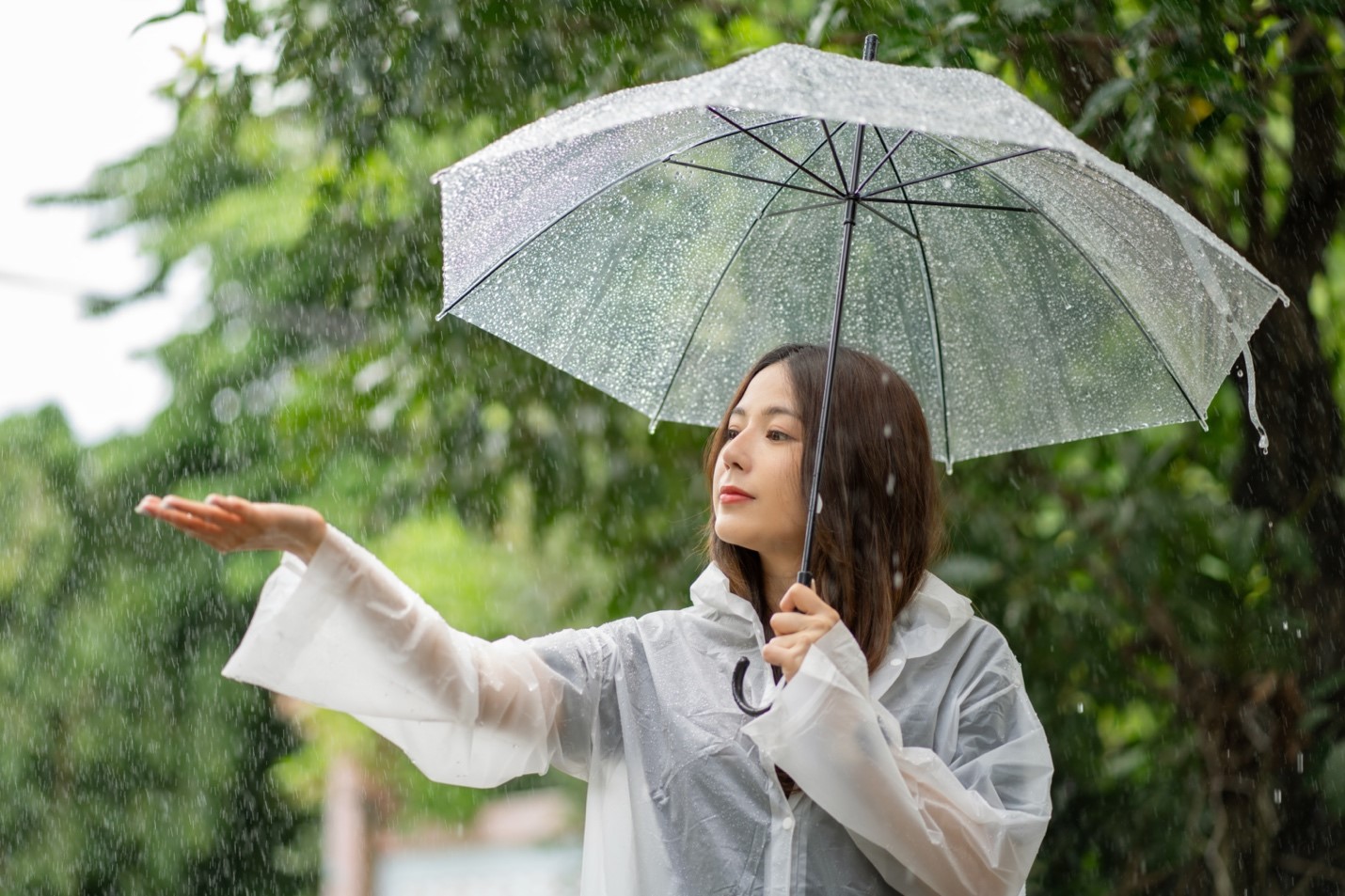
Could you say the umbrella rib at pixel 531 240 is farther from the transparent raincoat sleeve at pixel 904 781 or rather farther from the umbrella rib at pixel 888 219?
the transparent raincoat sleeve at pixel 904 781

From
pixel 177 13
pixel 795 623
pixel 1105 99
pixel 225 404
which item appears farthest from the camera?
pixel 225 404

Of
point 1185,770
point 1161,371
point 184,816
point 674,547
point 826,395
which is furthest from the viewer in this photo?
point 184,816

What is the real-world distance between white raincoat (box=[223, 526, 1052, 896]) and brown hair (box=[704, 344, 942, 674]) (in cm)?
5

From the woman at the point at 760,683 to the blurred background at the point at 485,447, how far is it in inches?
51.6

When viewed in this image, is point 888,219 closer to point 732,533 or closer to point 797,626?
point 732,533

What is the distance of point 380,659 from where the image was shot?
6.21 ft

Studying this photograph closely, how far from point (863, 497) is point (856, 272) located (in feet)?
1.80

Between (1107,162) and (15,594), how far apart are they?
584 centimetres

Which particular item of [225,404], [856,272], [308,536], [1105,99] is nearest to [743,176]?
[856,272]

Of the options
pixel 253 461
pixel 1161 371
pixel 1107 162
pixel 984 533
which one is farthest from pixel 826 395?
pixel 253 461

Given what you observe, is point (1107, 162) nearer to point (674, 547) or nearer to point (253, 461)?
point (674, 547)

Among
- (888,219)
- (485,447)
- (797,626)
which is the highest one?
(888,219)

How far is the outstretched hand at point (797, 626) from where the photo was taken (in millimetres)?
1913

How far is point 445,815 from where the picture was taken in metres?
11.6
